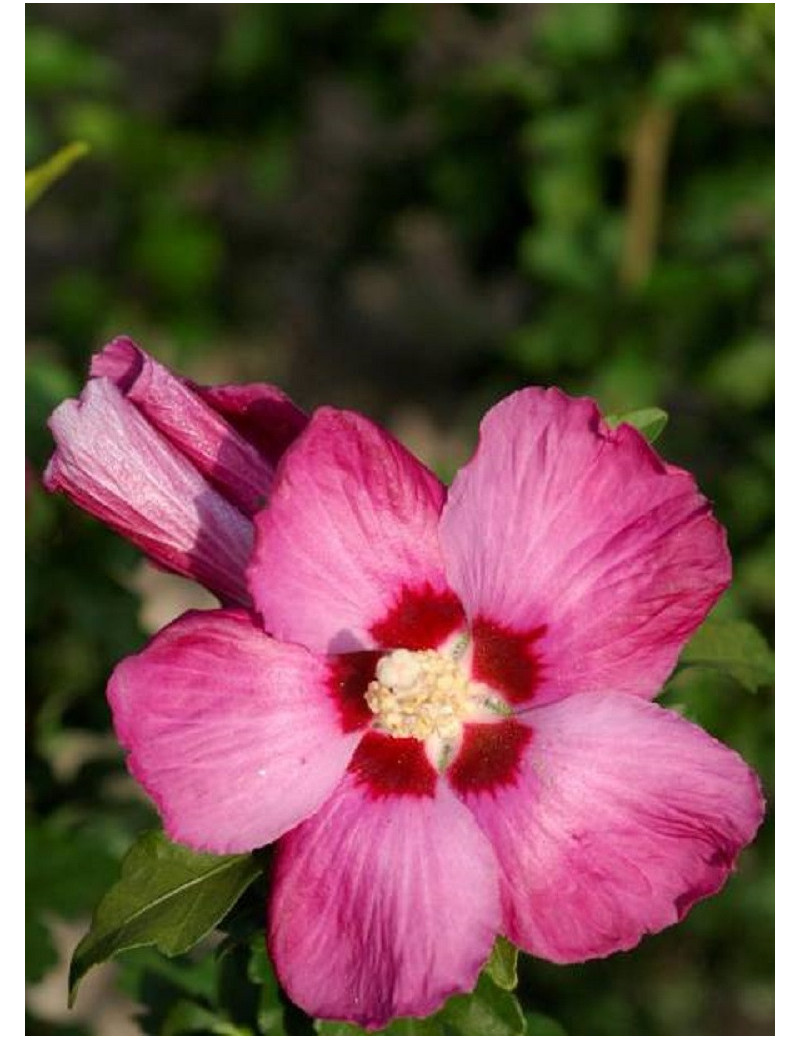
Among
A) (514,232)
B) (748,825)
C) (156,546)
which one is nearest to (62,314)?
(514,232)

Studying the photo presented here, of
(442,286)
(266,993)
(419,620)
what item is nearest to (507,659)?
(419,620)

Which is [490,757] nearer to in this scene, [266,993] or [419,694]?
[419,694]

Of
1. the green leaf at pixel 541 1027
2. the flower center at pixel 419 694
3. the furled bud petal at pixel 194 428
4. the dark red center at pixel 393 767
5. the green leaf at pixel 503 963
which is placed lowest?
the green leaf at pixel 541 1027

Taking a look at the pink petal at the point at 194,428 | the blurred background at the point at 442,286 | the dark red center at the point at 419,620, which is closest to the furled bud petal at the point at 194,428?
the pink petal at the point at 194,428

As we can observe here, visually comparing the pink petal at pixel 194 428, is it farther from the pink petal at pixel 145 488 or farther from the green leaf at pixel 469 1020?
the green leaf at pixel 469 1020

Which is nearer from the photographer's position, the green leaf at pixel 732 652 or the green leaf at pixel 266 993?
the green leaf at pixel 266 993

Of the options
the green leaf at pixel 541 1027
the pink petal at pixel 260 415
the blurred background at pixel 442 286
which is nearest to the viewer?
the pink petal at pixel 260 415
